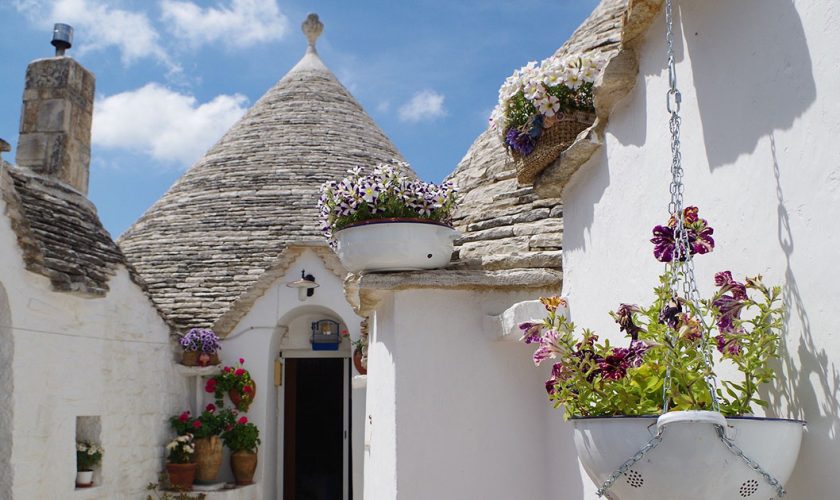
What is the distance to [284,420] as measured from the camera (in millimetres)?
10719

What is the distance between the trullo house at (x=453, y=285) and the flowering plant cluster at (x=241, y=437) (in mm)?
261

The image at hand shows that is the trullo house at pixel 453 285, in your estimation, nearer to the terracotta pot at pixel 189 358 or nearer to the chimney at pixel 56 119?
the chimney at pixel 56 119

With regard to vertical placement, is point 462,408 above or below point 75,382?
below

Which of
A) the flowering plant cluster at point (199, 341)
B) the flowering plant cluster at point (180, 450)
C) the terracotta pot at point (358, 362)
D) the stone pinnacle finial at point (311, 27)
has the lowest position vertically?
the flowering plant cluster at point (180, 450)

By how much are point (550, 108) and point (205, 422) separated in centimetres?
740

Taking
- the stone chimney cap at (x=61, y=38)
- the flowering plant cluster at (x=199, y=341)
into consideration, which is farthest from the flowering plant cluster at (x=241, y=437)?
the stone chimney cap at (x=61, y=38)

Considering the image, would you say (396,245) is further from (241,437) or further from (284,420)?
(284,420)

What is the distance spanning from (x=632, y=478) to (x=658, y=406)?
0.20 metres

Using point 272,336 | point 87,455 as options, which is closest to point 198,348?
point 272,336

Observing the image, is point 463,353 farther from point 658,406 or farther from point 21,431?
point 21,431

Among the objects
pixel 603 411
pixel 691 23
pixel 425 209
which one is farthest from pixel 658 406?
pixel 425 209

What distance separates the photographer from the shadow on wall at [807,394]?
1791 millimetres

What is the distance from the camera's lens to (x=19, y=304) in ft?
21.7

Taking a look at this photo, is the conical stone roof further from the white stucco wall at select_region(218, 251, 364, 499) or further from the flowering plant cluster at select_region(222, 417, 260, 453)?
the flowering plant cluster at select_region(222, 417, 260, 453)
